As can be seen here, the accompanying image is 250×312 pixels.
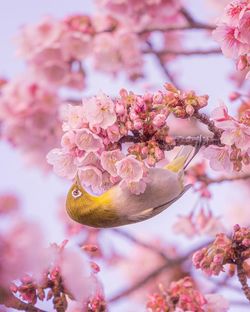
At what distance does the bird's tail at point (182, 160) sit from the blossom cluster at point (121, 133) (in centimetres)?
21

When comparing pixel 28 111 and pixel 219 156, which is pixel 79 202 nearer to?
pixel 219 156

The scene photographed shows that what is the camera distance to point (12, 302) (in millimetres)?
1986

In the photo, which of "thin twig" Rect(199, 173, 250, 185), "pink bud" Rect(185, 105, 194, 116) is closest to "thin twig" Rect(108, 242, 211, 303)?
"thin twig" Rect(199, 173, 250, 185)

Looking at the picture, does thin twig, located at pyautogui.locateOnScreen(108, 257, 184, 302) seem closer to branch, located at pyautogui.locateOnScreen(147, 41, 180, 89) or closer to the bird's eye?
branch, located at pyautogui.locateOnScreen(147, 41, 180, 89)

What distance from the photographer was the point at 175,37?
584cm

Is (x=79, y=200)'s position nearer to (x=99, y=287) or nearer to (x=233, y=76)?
(x=99, y=287)

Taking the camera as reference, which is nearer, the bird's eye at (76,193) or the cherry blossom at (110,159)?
the cherry blossom at (110,159)

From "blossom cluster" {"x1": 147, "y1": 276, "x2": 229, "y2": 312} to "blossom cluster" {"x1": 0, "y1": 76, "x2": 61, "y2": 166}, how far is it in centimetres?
279

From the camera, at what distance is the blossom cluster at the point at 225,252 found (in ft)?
6.98

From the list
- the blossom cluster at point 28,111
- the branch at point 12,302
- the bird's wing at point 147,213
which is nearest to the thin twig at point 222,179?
the bird's wing at point 147,213

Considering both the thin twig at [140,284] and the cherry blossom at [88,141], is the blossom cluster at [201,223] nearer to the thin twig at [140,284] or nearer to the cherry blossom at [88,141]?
the thin twig at [140,284]

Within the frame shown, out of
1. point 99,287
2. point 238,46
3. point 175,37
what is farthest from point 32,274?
point 175,37

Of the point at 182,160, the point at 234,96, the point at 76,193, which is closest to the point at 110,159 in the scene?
the point at 76,193

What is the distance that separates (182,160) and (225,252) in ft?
1.10
